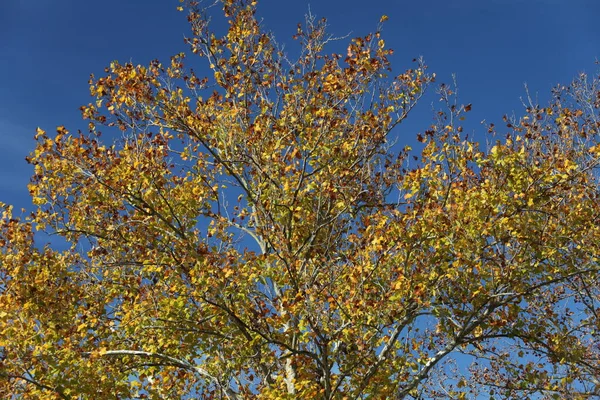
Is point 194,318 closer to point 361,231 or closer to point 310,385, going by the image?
point 310,385

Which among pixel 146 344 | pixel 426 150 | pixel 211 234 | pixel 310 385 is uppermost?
pixel 426 150

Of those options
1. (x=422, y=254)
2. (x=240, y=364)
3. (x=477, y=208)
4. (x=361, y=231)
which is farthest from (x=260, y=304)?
(x=477, y=208)

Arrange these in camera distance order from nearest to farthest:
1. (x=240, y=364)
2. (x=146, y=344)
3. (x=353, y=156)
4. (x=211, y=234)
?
(x=240, y=364)
(x=146, y=344)
(x=211, y=234)
(x=353, y=156)

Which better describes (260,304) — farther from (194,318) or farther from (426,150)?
(426,150)

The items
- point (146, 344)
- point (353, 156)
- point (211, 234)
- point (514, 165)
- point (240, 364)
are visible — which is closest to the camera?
point (240, 364)

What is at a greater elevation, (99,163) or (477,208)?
(99,163)

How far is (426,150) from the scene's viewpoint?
38.9 feet

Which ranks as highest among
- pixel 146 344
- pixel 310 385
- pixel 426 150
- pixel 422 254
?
pixel 426 150

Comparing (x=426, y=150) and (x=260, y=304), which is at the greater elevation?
(x=426, y=150)

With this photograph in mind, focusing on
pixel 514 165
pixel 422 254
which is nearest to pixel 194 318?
pixel 422 254

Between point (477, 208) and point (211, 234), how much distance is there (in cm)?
594

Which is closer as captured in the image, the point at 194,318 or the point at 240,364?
the point at 240,364

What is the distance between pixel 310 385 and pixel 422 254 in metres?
3.47

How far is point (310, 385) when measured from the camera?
10.2 m
